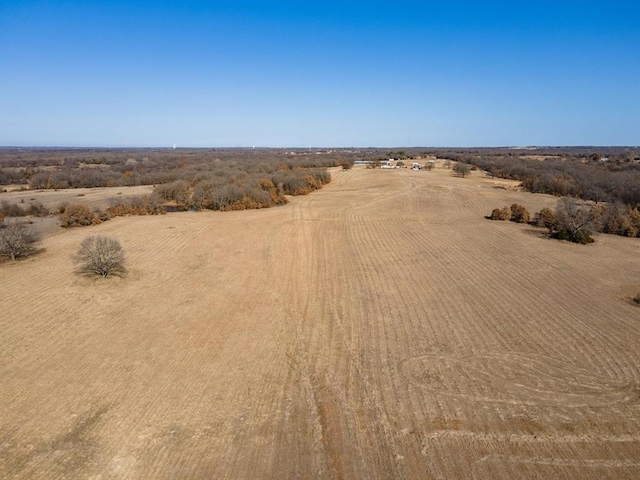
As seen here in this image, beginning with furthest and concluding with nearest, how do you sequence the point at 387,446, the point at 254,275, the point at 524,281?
the point at 254,275
the point at 524,281
the point at 387,446

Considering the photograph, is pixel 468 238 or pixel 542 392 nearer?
pixel 542 392

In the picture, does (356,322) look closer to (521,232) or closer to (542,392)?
(542,392)

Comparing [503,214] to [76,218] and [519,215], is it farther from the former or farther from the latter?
[76,218]

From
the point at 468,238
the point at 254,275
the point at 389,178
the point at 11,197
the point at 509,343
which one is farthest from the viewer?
the point at 389,178

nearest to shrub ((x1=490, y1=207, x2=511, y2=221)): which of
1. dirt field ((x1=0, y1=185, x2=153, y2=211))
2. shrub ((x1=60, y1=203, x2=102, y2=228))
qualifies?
shrub ((x1=60, y1=203, x2=102, y2=228))

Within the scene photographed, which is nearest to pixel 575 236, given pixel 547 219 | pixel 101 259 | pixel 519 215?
pixel 547 219

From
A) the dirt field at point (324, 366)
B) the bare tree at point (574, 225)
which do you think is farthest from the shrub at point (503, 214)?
the dirt field at point (324, 366)

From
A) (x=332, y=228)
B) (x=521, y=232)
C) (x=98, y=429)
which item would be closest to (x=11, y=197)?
(x=332, y=228)
